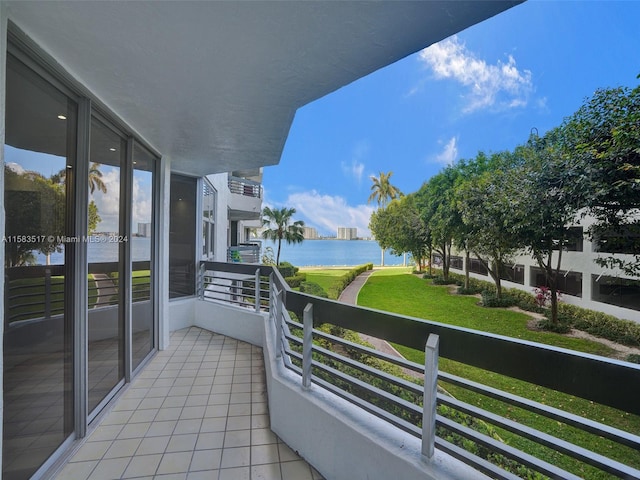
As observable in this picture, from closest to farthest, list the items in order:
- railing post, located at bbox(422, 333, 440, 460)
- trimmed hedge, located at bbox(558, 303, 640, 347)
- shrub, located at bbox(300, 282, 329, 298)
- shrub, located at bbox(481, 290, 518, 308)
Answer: railing post, located at bbox(422, 333, 440, 460)
trimmed hedge, located at bbox(558, 303, 640, 347)
shrub, located at bbox(300, 282, 329, 298)
shrub, located at bbox(481, 290, 518, 308)

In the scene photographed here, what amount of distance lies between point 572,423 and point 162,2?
2.36 m

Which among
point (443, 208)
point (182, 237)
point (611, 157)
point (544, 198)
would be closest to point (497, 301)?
point (443, 208)

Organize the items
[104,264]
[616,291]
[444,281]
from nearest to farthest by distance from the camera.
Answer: [104,264], [616,291], [444,281]

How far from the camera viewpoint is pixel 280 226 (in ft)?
73.6

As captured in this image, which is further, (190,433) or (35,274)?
(190,433)

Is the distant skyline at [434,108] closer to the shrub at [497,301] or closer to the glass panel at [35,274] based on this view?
→ the shrub at [497,301]

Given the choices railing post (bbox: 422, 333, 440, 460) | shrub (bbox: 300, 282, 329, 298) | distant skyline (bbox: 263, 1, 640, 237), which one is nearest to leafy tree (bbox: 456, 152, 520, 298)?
shrub (bbox: 300, 282, 329, 298)

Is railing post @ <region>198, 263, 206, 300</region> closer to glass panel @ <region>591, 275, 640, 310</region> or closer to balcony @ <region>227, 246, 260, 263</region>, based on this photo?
balcony @ <region>227, 246, 260, 263</region>

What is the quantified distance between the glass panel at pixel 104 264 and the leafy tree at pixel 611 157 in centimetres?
651

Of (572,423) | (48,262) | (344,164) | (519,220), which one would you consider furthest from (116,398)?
(344,164)

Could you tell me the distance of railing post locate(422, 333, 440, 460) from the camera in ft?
4.62

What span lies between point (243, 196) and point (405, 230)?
11204mm

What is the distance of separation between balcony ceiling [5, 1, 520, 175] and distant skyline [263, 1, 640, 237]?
2594 cm

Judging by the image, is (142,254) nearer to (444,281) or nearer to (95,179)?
(95,179)
